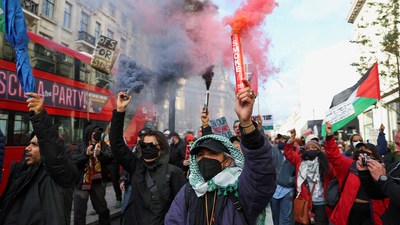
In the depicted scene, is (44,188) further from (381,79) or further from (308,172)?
(381,79)

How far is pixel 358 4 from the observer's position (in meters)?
28.7

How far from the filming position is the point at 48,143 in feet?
8.36

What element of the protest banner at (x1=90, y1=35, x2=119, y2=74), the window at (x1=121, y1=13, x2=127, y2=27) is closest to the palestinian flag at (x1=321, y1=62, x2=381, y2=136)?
the protest banner at (x1=90, y1=35, x2=119, y2=74)

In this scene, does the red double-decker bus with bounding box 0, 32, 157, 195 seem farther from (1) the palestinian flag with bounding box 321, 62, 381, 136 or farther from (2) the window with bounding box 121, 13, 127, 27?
(1) the palestinian flag with bounding box 321, 62, 381, 136

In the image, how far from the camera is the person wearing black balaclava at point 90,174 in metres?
4.75

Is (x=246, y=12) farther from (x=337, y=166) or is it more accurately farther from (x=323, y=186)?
(x=323, y=186)

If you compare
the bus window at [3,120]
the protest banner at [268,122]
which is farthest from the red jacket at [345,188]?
the bus window at [3,120]

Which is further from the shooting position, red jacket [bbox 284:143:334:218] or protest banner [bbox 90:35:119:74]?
protest banner [bbox 90:35:119:74]

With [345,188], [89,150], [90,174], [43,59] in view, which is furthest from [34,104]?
[43,59]

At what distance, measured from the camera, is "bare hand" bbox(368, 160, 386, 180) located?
2.66m

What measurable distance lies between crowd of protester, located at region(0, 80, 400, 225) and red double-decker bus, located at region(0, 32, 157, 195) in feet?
11.1

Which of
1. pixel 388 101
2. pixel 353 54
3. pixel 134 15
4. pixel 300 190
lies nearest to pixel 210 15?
pixel 134 15

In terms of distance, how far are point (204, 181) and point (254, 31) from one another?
4.11 metres

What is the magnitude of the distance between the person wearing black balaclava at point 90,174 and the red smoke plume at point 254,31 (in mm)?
3120
